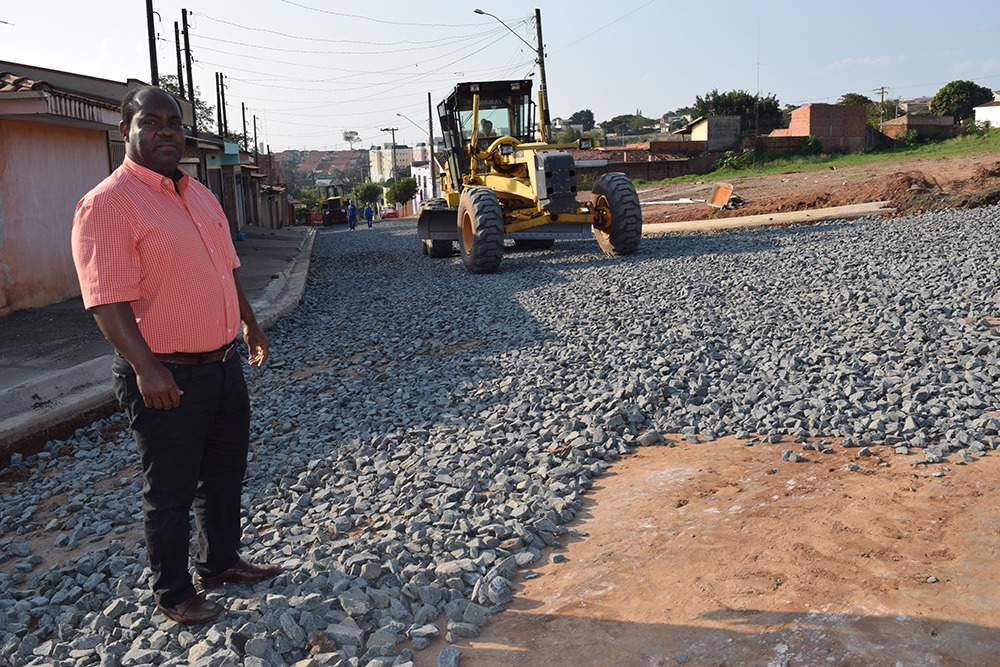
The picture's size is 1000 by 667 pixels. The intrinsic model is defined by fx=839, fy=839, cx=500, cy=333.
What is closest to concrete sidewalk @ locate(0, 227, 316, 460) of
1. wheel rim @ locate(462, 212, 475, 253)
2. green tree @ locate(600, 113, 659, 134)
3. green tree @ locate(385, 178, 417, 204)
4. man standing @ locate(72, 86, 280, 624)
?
wheel rim @ locate(462, 212, 475, 253)

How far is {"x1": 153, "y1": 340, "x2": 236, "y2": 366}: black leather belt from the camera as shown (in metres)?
3.02

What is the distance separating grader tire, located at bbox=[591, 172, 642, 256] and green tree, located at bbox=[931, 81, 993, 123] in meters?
62.9

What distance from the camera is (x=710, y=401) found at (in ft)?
17.8

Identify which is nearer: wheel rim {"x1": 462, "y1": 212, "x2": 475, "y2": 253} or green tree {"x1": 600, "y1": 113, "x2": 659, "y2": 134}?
wheel rim {"x1": 462, "y1": 212, "x2": 475, "y2": 253}

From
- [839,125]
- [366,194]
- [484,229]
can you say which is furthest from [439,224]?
[366,194]

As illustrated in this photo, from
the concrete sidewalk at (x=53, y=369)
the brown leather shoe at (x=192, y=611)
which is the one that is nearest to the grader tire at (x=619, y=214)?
the concrete sidewalk at (x=53, y=369)

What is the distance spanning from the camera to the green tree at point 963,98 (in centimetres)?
6538

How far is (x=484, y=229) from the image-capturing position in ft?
40.9

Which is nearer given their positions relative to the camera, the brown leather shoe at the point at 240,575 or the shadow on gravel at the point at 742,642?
the shadow on gravel at the point at 742,642

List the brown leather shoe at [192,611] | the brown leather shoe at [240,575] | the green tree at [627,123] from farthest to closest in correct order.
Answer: the green tree at [627,123] → the brown leather shoe at [240,575] → the brown leather shoe at [192,611]

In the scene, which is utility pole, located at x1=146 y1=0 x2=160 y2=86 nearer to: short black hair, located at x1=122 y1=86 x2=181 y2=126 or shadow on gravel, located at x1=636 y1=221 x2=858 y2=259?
shadow on gravel, located at x1=636 y1=221 x2=858 y2=259

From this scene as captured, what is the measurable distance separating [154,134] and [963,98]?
75.7 meters

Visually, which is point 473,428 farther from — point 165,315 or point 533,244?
point 533,244

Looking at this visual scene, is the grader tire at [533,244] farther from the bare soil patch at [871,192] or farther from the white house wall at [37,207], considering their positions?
the white house wall at [37,207]
